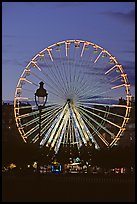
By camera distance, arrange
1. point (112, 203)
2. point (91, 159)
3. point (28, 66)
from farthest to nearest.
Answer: point (91, 159), point (28, 66), point (112, 203)

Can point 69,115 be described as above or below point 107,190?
above

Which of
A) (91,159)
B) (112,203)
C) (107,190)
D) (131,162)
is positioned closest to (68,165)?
(91,159)

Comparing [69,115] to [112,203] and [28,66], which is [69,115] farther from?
[112,203]

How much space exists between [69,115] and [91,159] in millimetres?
15411

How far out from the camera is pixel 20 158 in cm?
3600

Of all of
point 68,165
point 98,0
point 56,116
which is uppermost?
point 98,0

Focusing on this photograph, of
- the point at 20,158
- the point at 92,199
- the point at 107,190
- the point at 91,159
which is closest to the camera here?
the point at 92,199

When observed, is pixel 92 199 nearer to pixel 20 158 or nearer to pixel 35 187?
pixel 35 187

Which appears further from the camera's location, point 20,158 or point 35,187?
point 20,158

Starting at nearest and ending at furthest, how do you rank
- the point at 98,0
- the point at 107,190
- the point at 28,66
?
the point at 98,0, the point at 107,190, the point at 28,66

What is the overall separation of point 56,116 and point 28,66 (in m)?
3.69

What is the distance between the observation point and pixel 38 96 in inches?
610

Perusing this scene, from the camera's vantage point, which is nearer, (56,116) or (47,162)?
(56,116)

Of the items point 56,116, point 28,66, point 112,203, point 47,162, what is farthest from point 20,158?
point 112,203
